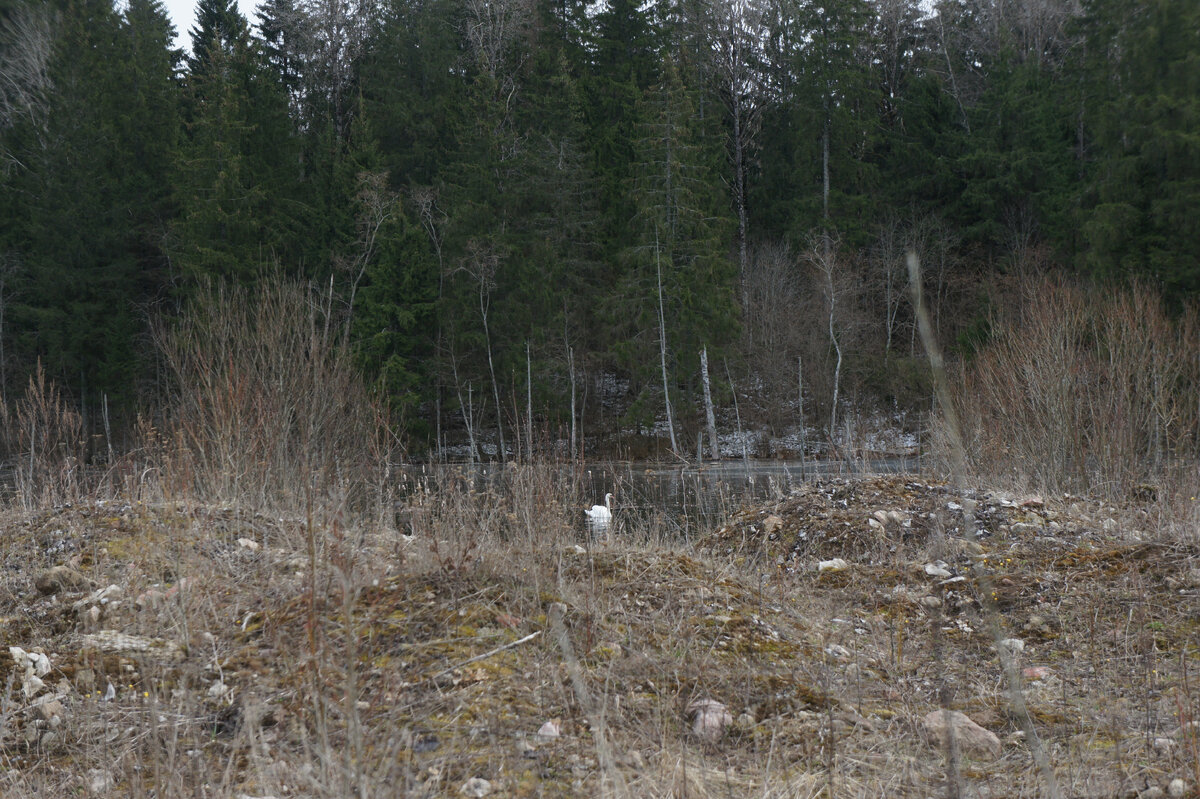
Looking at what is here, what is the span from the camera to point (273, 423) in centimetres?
964

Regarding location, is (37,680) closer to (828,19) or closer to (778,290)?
(778,290)

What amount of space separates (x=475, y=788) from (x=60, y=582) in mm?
3186

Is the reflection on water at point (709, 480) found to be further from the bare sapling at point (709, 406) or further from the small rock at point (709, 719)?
the small rock at point (709, 719)

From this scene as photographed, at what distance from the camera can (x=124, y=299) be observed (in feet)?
106

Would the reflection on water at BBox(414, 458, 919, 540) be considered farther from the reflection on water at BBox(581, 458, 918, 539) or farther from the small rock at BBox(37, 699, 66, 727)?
the small rock at BBox(37, 699, 66, 727)

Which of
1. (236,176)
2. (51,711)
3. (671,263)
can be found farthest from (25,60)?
(51,711)

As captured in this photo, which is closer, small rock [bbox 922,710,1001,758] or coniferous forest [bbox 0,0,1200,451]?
small rock [bbox 922,710,1001,758]

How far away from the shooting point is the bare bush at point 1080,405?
1180 centimetres

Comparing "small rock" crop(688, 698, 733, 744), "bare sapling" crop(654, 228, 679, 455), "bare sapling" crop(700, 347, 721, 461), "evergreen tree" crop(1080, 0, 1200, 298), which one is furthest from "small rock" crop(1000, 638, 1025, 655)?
"bare sapling" crop(700, 347, 721, 461)

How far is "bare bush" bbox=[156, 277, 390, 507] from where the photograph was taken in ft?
26.2

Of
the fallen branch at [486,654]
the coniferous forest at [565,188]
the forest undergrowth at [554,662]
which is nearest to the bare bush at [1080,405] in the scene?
the forest undergrowth at [554,662]

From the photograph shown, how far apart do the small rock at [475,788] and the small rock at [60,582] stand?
299cm

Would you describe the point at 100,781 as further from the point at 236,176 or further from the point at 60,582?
the point at 236,176

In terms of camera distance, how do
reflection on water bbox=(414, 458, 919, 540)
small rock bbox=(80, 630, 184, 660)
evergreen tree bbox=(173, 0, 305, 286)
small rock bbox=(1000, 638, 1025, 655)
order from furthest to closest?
evergreen tree bbox=(173, 0, 305, 286) → reflection on water bbox=(414, 458, 919, 540) → small rock bbox=(1000, 638, 1025, 655) → small rock bbox=(80, 630, 184, 660)
